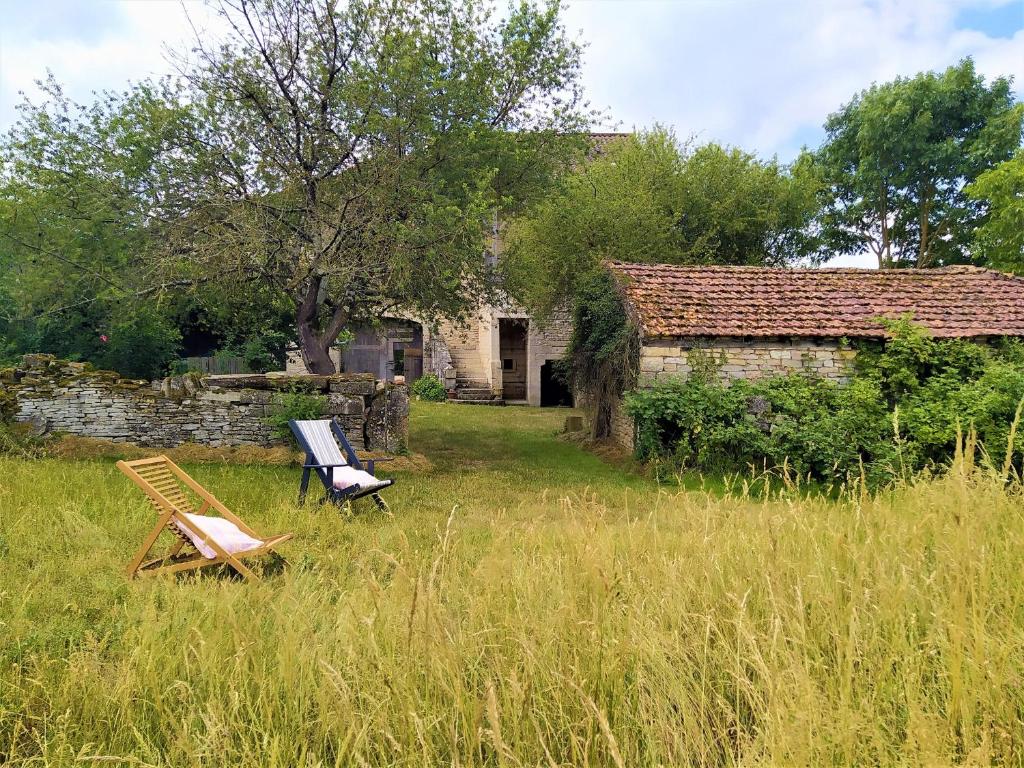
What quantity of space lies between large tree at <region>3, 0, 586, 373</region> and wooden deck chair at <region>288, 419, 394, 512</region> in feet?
9.90

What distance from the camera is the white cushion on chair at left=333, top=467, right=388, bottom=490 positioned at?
626cm

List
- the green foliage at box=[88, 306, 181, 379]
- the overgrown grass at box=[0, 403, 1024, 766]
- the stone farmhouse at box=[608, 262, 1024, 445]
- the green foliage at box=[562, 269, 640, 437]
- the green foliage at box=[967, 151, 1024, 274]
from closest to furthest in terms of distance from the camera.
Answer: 1. the overgrown grass at box=[0, 403, 1024, 766]
2. the stone farmhouse at box=[608, 262, 1024, 445]
3. the green foliage at box=[562, 269, 640, 437]
4. the green foliage at box=[88, 306, 181, 379]
5. the green foliage at box=[967, 151, 1024, 274]

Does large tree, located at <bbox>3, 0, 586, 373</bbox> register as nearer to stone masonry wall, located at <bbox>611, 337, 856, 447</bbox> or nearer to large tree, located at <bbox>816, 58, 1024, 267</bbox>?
stone masonry wall, located at <bbox>611, 337, 856, 447</bbox>

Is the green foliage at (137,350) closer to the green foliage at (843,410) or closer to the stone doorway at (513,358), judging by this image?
the stone doorway at (513,358)

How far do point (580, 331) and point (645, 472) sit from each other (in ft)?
13.8

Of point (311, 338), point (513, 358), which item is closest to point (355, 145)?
point (311, 338)

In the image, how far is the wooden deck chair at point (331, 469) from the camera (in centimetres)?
616

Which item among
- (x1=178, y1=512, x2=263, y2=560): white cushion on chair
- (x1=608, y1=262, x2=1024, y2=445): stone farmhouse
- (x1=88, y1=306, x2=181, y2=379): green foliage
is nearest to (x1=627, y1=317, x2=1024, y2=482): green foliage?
(x1=608, y1=262, x2=1024, y2=445): stone farmhouse

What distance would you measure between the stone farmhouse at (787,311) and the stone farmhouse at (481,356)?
9027 mm

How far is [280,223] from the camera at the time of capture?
9.33m

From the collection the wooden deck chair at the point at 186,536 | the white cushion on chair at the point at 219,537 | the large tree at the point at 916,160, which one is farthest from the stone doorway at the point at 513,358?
the white cushion on chair at the point at 219,537

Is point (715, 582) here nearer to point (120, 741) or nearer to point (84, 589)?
point (120, 741)

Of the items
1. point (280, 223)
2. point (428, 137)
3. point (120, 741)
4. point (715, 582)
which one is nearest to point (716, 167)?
point (428, 137)

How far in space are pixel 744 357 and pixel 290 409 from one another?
23.5 feet
